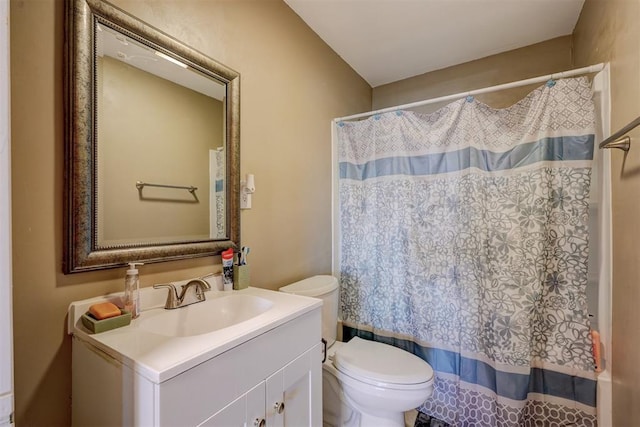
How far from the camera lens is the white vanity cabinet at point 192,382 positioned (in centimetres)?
61

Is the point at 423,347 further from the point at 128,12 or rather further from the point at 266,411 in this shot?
the point at 128,12

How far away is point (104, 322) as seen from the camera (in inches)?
30.2

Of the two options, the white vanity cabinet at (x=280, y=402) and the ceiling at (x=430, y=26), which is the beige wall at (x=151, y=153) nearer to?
the white vanity cabinet at (x=280, y=402)

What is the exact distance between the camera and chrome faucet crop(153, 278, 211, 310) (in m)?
0.99

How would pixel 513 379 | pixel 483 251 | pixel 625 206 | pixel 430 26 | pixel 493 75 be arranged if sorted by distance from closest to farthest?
pixel 625 206, pixel 513 379, pixel 483 251, pixel 430 26, pixel 493 75

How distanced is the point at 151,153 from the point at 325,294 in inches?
43.1

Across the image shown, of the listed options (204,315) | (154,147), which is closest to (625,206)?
(204,315)

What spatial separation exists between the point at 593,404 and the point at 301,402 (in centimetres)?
142

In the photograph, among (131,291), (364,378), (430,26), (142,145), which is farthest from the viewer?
(430,26)

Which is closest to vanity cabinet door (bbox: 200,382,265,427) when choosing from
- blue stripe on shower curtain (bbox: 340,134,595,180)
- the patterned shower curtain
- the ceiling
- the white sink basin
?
the white sink basin

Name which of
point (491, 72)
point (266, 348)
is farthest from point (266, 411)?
point (491, 72)

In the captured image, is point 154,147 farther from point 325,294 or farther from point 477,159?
point 477,159

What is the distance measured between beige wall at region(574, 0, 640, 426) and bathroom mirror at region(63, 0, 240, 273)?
5.16ft

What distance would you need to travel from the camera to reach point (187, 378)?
0.64 meters
